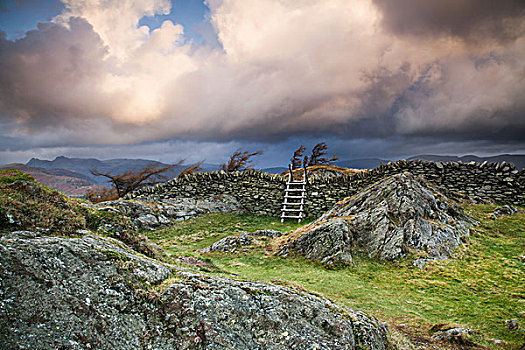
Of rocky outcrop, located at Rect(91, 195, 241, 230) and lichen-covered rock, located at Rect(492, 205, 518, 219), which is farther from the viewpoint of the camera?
rocky outcrop, located at Rect(91, 195, 241, 230)

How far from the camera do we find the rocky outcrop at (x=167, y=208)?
1827 centimetres

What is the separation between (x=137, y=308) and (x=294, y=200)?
18970mm

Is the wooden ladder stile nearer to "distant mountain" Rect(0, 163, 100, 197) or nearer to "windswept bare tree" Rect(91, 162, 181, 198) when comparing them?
"distant mountain" Rect(0, 163, 100, 197)

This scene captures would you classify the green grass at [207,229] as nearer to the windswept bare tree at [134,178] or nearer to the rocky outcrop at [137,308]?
the rocky outcrop at [137,308]

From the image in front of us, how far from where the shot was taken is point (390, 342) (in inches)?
195

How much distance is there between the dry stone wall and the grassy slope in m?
5.01

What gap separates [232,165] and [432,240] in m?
23.4

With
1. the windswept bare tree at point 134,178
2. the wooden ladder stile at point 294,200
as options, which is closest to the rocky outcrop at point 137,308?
the wooden ladder stile at point 294,200

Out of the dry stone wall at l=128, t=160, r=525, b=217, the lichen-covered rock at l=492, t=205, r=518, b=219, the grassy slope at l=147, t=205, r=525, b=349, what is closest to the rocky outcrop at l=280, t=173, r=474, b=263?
the grassy slope at l=147, t=205, r=525, b=349

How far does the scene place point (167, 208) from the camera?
20797 millimetres

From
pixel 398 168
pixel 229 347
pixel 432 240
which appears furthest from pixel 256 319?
pixel 398 168

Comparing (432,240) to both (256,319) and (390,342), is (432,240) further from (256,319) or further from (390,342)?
(256,319)

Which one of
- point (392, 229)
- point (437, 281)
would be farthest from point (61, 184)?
point (437, 281)

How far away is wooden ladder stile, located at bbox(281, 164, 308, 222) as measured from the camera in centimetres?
2048
